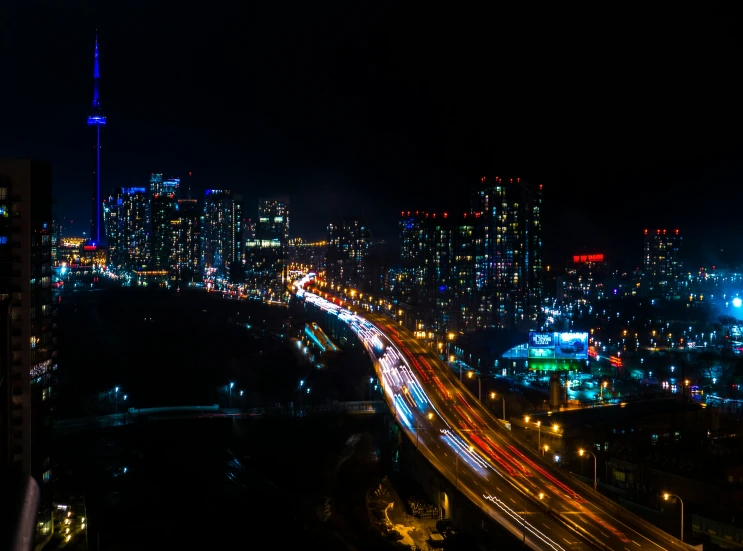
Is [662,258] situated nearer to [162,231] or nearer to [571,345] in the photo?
[571,345]

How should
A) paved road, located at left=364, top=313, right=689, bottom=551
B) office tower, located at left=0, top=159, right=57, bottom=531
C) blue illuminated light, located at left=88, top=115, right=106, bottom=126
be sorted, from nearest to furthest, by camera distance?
paved road, located at left=364, top=313, right=689, bottom=551, office tower, located at left=0, top=159, right=57, bottom=531, blue illuminated light, located at left=88, top=115, right=106, bottom=126

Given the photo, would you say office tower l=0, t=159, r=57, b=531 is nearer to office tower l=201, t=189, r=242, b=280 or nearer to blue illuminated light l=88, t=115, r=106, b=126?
blue illuminated light l=88, t=115, r=106, b=126

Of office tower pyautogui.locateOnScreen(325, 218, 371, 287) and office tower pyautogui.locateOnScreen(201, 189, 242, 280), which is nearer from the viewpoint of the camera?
office tower pyautogui.locateOnScreen(325, 218, 371, 287)

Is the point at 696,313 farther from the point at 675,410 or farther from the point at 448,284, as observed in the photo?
the point at 675,410

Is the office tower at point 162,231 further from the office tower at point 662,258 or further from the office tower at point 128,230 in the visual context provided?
the office tower at point 662,258

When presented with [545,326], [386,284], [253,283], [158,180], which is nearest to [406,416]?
[545,326]

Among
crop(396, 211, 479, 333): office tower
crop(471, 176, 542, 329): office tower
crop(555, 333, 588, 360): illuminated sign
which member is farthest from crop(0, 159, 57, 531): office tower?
crop(471, 176, 542, 329): office tower
